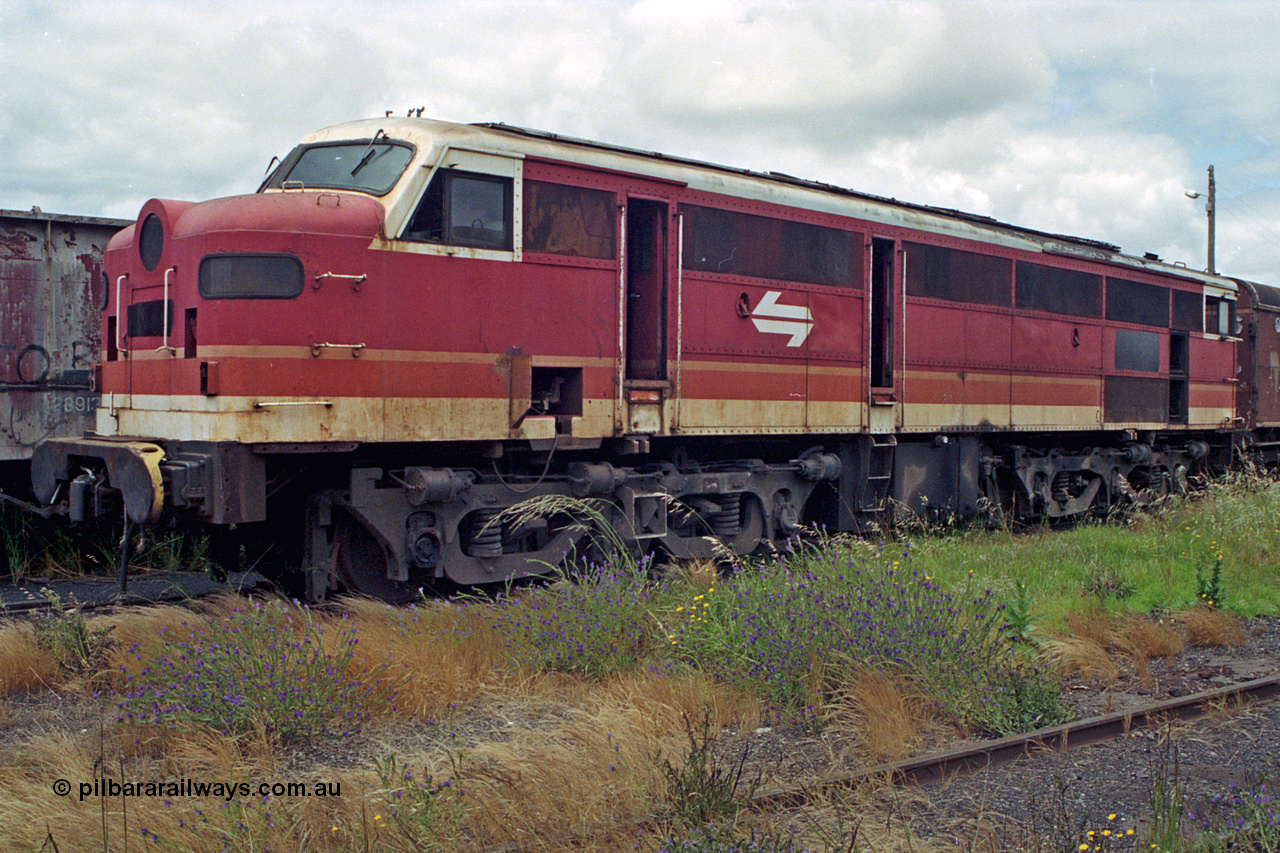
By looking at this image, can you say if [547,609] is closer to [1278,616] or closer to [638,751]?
[638,751]

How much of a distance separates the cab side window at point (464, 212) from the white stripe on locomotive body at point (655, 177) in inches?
3.0

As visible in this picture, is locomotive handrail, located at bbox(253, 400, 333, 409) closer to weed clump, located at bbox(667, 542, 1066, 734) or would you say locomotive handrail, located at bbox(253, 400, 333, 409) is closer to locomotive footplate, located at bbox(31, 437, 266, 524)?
locomotive footplate, located at bbox(31, 437, 266, 524)

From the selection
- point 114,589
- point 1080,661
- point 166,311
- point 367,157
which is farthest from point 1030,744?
point 114,589

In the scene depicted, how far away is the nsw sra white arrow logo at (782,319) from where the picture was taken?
369 inches

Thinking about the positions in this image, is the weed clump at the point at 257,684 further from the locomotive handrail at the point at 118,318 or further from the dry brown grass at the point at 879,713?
the locomotive handrail at the point at 118,318

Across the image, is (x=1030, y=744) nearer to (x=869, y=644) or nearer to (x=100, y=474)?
(x=869, y=644)

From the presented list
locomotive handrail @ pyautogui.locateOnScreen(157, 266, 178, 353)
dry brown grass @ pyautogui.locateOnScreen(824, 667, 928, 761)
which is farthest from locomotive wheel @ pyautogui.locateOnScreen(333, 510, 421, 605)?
dry brown grass @ pyautogui.locateOnScreen(824, 667, 928, 761)

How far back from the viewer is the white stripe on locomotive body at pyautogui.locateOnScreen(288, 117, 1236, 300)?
7.29m

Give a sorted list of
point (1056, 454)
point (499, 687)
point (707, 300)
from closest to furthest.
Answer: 1. point (499, 687)
2. point (707, 300)
3. point (1056, 454)

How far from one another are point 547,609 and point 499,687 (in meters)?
0.71

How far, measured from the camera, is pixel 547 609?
634cm

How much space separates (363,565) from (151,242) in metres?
2.78

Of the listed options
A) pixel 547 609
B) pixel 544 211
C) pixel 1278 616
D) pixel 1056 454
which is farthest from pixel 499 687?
pixel 1056 454

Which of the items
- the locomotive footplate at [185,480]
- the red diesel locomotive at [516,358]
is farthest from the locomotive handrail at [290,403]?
the locomotive footplate at [185,480]
